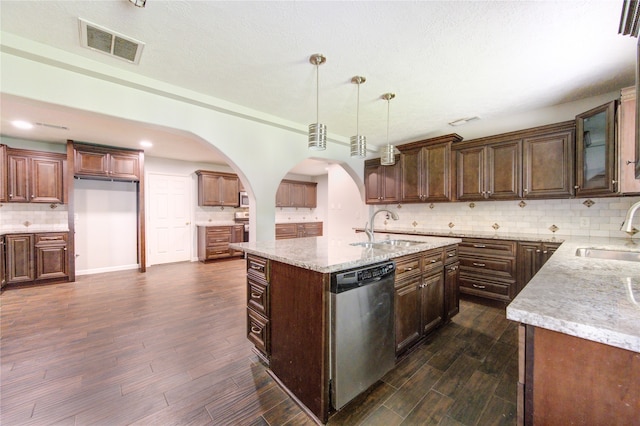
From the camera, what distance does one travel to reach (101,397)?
5.62 feet

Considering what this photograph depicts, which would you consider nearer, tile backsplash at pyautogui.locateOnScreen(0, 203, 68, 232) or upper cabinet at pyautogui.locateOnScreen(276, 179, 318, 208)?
tile backsplash at pyautogui.locateOnScreen(0, 203, 68, 232)

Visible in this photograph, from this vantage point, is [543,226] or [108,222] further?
[108,222]

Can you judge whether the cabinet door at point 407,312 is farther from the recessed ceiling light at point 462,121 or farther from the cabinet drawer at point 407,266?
the recessed ceiling light at point 462,121

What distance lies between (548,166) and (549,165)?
0.01 metres

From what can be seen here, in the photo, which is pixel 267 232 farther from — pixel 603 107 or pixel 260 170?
pixel 603 107

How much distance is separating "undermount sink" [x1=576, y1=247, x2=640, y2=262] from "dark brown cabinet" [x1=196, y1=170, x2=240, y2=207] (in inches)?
249

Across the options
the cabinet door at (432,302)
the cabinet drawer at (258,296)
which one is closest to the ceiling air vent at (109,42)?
the cabinet drawer at (258,296)

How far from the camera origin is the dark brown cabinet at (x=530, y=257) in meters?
2.89

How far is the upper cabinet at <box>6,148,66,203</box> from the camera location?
4.14 meters

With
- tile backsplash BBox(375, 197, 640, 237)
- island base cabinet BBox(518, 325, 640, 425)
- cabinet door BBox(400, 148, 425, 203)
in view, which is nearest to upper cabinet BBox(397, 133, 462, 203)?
cabinet door BBox(400, 148, 425, 203)

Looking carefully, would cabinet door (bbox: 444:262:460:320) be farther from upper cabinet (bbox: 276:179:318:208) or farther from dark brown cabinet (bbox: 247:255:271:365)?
upper cabinet (bbox: 276:179:318:208)

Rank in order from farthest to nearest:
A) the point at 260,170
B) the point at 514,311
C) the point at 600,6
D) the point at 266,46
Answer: the point at 260,170
the point at 266,46
the point at 600,6
the point at 514,311

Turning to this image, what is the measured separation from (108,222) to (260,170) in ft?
13.6

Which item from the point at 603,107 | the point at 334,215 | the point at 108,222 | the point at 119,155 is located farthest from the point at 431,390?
the point at 108,222
